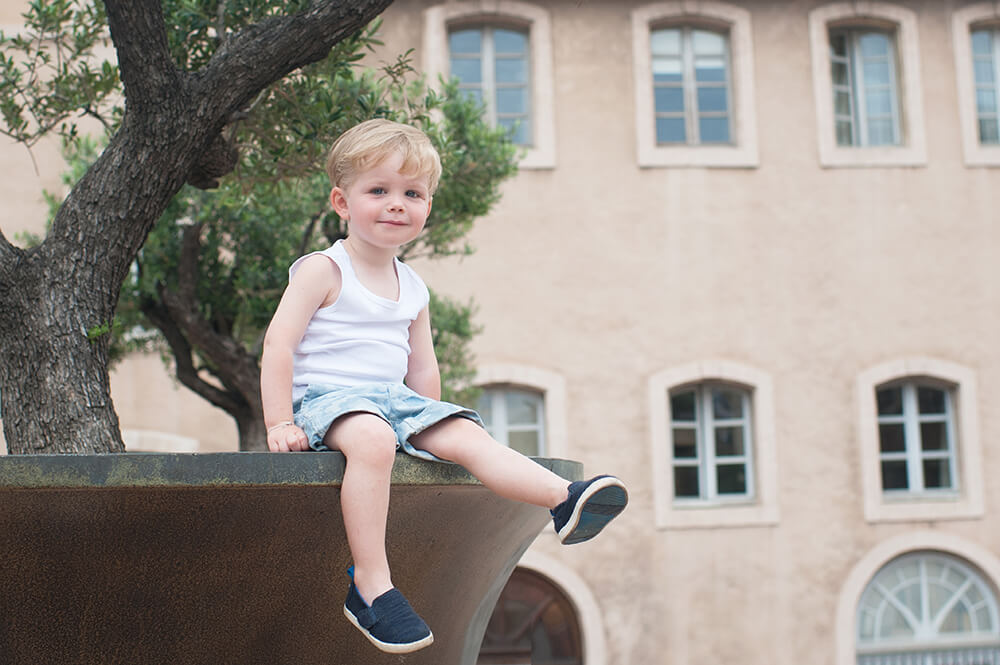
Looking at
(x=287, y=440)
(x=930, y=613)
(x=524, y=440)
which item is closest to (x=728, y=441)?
(x=524, y=440)

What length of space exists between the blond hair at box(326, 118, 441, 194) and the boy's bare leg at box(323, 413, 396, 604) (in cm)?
47

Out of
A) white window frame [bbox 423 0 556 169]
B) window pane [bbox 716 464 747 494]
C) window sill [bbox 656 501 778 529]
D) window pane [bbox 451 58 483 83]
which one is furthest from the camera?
window pane [bbox 451 58 483 83]

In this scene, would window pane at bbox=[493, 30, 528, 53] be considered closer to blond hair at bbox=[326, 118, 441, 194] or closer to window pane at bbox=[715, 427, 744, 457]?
window pane at bbox=[715, 427, 744, 457]

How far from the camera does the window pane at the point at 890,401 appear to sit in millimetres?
11836

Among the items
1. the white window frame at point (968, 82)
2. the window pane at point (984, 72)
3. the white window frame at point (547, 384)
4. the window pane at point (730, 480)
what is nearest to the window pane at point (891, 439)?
the window pane at point (730, 480)

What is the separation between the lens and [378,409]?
1804 mm

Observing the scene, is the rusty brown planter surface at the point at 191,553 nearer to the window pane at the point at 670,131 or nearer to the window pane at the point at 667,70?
the window pane at the point at 670,131

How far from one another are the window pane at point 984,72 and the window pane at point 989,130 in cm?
41

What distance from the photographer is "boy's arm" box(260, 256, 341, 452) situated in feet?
5.92

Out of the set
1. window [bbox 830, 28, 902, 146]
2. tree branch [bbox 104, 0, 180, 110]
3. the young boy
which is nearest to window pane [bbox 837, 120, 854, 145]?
window [bbox 830, 28, 902, 146]

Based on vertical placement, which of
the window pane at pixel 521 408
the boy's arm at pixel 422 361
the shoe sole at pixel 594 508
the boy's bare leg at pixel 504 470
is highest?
the window pane at pixel 521 408

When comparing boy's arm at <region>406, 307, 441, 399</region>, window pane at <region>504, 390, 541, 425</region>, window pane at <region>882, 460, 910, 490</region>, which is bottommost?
boy's arm at <region>406, 307, 441, 399</region>

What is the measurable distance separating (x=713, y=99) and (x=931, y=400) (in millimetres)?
3737

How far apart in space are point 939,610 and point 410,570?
11.0 meters
